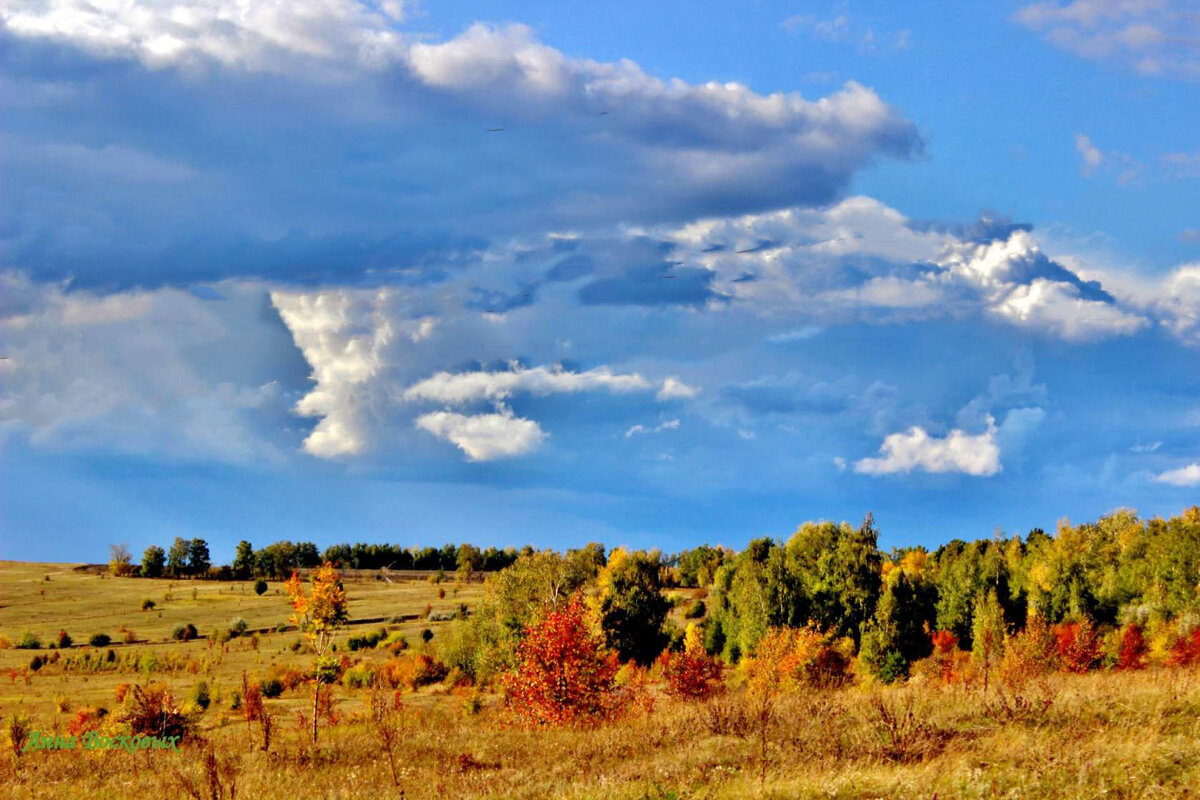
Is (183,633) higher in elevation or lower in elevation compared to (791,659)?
higher

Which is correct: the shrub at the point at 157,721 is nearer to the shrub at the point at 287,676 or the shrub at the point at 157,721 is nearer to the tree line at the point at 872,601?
the tree line at the point at 872,601

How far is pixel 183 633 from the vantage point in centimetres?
11569

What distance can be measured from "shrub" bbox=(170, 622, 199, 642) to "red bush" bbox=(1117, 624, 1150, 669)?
11402 centimetres

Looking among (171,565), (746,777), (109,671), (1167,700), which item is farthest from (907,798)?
(171,565)

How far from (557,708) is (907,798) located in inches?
848

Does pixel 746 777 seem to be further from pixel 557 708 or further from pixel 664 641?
pixel 664 641

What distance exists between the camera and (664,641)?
9544 cm

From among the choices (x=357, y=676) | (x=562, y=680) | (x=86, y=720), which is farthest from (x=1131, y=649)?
(x=86, y=720)

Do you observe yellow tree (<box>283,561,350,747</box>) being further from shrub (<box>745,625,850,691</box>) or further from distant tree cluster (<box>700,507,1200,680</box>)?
distant tree cluster (<box>700,507,1200,680</box>)

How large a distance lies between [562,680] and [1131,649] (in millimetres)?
62346

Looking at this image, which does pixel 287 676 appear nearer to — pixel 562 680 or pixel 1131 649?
pixel 562 680

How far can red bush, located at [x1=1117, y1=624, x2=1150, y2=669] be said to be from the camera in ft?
220

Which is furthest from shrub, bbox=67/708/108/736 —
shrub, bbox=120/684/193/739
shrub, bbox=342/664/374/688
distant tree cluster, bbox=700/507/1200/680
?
distant tree cluster, bbox=700/507/1200/680

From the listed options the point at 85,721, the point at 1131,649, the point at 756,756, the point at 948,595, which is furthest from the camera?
the point at 948,595
